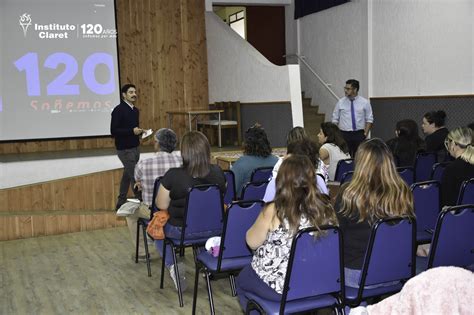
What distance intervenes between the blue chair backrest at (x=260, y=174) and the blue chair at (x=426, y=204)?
1.28 metres

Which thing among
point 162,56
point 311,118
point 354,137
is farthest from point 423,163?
point 162,56

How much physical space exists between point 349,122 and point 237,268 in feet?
14.9

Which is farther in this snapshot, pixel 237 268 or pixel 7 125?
pixel 7 125

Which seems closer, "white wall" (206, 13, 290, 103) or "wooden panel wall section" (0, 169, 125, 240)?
"wooden panel wall section" (0, 169, 125, 240)

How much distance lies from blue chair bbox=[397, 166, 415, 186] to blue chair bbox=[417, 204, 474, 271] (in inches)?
68.6

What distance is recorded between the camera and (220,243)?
3.15 meters

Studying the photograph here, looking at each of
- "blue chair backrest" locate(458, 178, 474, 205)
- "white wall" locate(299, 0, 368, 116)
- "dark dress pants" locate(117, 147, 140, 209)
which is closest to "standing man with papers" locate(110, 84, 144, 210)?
"dark dress pants" locate(117, 147, 140, 209)

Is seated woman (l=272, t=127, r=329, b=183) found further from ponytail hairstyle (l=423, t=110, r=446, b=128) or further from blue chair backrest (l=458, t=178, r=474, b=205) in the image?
ponytail hairstyle (l=423, t=110, r=446, b=128)

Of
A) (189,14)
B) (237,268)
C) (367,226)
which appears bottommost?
(237,268)

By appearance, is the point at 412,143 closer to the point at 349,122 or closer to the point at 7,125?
the point at 349,122

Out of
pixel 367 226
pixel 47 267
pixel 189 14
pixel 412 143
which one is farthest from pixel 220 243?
pixel 189 14

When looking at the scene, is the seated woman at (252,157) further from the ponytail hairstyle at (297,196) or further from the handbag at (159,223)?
the ponytail hairstyle at (297,196)

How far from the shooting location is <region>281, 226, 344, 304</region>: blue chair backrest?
8.07 feet

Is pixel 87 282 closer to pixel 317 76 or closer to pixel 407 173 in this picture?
pixel 407 173
